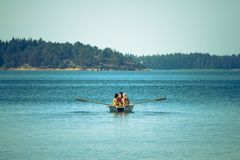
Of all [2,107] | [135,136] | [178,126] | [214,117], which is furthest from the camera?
[2,107]

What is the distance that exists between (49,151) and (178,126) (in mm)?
15935

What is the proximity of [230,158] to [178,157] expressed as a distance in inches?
108

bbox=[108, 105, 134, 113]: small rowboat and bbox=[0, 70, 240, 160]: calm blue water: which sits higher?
bbox=[108, 105, 134, 113]: small rowboat

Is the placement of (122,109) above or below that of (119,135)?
above

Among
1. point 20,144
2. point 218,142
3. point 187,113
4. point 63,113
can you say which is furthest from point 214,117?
point 20,144

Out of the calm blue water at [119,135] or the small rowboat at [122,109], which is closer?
the calm blue water at [119,135]

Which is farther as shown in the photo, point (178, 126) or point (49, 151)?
point (178, 126)

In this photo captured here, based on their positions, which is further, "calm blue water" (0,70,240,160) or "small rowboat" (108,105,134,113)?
"small rowboat" (108,105,134,113)

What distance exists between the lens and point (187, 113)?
66750 mm

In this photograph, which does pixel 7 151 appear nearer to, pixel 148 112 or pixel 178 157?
pixel 178 157

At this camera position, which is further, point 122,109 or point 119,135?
point 122,109

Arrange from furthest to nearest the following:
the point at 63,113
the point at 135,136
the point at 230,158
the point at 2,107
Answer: the point at 2,107 → the point at 63,113 → the point at 135,136 → the point at 230,158

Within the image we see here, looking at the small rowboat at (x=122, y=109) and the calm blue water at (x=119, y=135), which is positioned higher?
the small rowboat at (x=122, y=109)

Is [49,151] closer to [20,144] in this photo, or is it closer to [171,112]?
[20,144]
